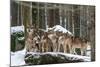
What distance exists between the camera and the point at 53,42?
6.98 feet

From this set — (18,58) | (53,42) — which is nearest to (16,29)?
(18,58)

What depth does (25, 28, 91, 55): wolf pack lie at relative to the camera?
2.05m

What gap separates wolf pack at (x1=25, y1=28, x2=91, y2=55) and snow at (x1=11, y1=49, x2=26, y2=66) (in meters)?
0.08

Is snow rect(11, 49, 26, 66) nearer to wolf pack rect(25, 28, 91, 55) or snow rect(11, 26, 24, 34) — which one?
wolf pack rect(25, 28, 91, 55)

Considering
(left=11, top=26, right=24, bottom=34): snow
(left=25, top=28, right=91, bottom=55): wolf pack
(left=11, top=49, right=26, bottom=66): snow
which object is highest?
→ (left=11, top=26, right=24, bottom=34): snow

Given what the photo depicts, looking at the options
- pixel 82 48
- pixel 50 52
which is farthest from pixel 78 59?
pixel 50 52

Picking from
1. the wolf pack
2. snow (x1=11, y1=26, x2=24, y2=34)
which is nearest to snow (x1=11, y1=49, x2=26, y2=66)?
Result: the wolf pack

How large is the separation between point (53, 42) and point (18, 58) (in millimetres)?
416

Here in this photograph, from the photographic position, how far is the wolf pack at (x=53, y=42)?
6.72 feet

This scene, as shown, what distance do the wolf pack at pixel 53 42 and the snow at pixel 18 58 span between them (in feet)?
0.25

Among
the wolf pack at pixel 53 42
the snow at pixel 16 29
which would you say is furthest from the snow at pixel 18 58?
the snow at pixel 16 29
